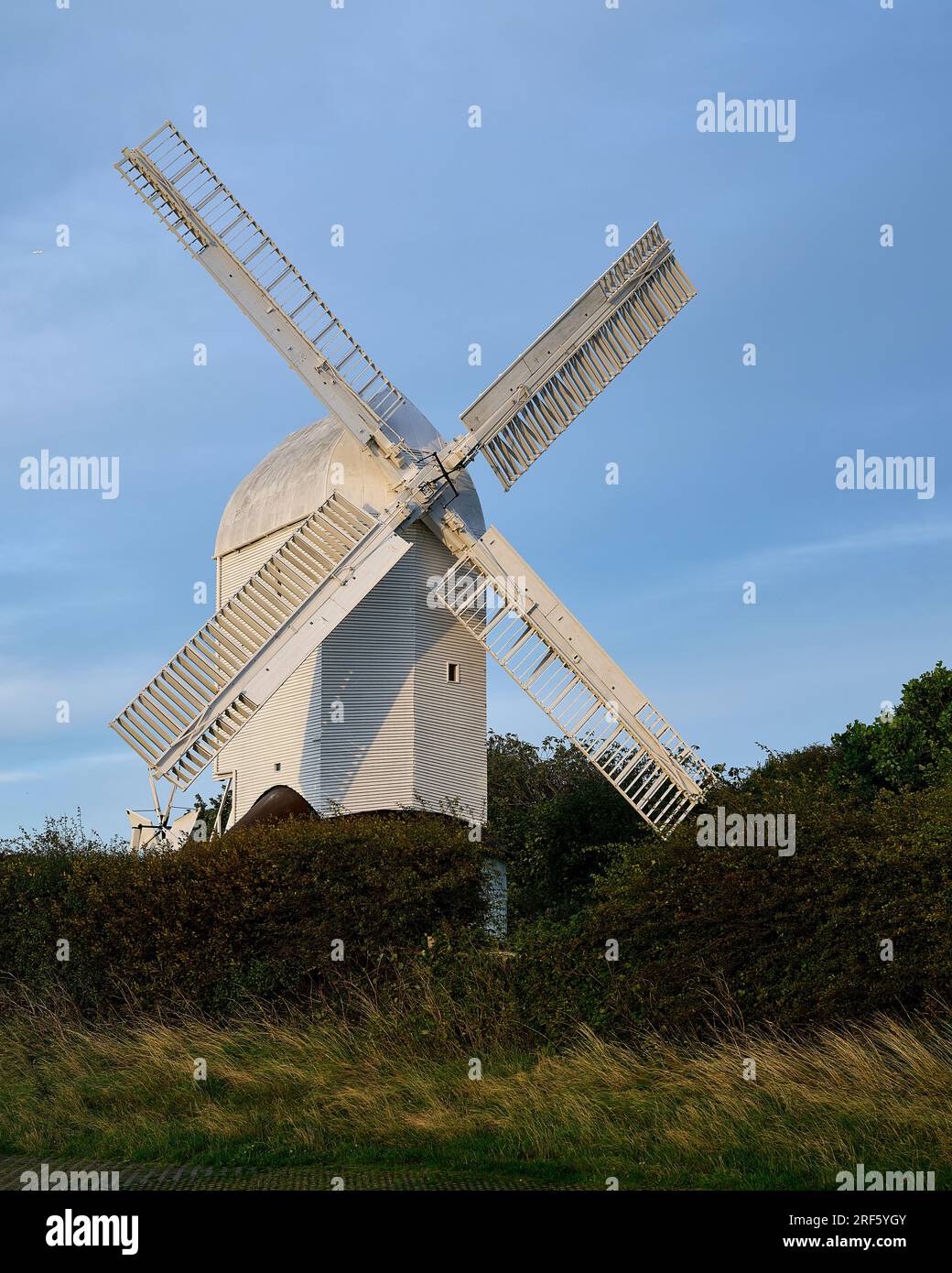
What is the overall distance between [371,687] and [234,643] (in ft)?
7.83

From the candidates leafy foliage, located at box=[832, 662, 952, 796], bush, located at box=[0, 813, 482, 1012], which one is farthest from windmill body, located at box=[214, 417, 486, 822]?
leafy foliage, located at box=[832, 662, 952, 796]

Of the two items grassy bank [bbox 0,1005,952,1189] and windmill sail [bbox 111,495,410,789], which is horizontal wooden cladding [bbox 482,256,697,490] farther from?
grassy bank [bbox 0,1005,952,1189]

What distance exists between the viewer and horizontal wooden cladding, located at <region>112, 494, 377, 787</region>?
17.9 metres

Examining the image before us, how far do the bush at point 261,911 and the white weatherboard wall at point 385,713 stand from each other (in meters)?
3.69

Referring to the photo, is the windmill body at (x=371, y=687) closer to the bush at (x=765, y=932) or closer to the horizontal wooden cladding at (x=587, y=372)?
the horizontal wooden cladding at (x=587, y=372)

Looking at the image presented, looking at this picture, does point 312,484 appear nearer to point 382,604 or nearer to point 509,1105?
point 382,604

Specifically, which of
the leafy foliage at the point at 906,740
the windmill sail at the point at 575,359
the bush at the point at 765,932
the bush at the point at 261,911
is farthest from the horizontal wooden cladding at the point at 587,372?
the bush at the point at 765,932

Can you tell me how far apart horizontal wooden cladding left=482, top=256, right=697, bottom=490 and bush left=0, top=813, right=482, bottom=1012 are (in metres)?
7.02

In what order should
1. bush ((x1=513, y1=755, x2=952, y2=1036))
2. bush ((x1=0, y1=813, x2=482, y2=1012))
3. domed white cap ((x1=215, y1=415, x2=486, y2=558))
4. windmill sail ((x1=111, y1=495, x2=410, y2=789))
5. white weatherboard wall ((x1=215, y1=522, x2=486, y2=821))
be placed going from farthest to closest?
domed white cap ((x1=215, y1=415, x2=486, y2=558)) < white weatherboard wall ((x1=215, y1=522, x2=486, y2=821)) < windmill sail ((x1=111, y1=495, x2=410, y2=789)) < bush ((x1=0, y1=813, x2=482, y2=1012)) < bush ((x1=513, y1=755, x2=952, y2=1036))

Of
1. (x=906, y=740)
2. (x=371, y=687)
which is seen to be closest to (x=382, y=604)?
(x=371, y=687)

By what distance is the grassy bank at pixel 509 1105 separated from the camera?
400 inches

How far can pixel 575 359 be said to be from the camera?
21.5 meters

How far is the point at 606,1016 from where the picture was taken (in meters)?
13.3

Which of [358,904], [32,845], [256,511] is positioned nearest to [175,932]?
[358,904]
